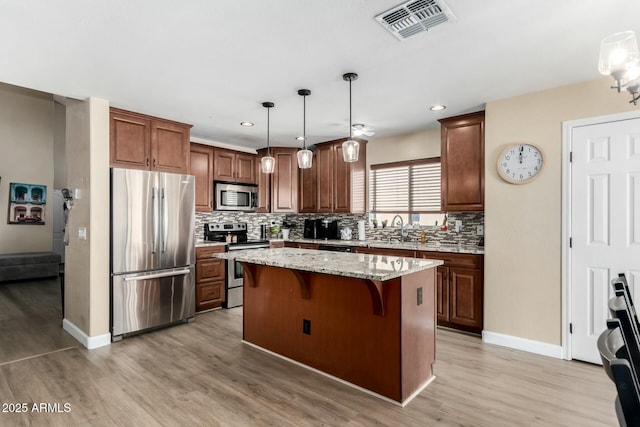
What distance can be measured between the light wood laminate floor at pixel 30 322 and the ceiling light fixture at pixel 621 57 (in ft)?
15.4

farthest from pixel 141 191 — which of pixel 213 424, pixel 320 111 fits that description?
pixel 213 424

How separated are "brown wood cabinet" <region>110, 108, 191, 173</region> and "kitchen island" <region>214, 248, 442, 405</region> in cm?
182

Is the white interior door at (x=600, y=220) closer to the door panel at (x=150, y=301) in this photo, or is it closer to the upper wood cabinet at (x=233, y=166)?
the door panel at (x=150, y=301)

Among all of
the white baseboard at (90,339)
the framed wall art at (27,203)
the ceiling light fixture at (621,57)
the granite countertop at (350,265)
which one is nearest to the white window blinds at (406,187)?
the granite countertop at (350,265)

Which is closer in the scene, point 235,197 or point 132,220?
point 132,220

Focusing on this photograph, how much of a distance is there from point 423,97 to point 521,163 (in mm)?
1156

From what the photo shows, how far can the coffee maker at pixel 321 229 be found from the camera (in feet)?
18.3

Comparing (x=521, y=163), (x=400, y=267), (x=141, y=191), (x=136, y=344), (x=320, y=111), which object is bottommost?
(x=136, y=344)

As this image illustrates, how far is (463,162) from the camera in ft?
12.6

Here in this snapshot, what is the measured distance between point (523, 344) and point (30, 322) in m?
5.59

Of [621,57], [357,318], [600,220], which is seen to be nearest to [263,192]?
[357,318]

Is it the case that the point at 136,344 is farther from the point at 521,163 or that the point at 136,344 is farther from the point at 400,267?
the point at 521,163

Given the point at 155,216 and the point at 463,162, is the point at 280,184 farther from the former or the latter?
the point at 463,162

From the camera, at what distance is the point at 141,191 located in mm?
3711
